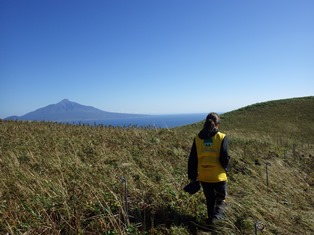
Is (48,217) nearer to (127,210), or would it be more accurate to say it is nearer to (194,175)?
(127,210)

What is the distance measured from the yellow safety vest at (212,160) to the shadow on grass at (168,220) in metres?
0.81

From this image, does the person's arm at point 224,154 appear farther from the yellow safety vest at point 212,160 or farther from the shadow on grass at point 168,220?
the shadow on grass at point 168,220

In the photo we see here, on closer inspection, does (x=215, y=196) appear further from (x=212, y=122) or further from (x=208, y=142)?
(x=212, y=122)

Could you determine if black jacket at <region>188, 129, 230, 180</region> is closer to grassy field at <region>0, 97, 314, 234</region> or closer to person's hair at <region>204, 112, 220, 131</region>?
person's hair at <region>204, 112, 220, 131</region>

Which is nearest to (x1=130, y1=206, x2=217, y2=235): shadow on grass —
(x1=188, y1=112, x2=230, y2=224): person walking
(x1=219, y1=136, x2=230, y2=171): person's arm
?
(x1=188, y1=112, x2=230, y2=224): person walking

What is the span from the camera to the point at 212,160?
5309mm

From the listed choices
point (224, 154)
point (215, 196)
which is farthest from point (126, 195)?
point (224, 154)

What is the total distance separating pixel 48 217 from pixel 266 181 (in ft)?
19.3

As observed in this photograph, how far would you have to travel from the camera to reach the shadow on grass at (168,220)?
4958 millimetres

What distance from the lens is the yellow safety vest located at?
5.28 m

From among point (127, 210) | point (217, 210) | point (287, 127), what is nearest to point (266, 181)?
point (217, 210)

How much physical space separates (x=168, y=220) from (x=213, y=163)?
138cm

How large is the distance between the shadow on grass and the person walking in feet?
0.80

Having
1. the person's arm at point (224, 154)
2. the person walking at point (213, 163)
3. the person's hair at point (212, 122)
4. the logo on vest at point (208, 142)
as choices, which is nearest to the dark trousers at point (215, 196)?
the person walking at point (213, 163)
